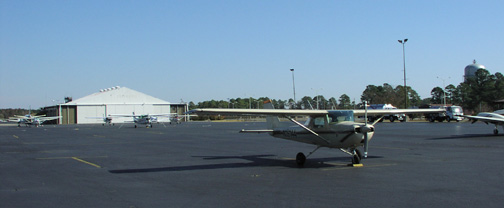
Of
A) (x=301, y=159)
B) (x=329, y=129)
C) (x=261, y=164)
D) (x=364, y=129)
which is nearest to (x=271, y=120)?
(x=261, y=164)

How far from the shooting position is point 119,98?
110875 millimetres

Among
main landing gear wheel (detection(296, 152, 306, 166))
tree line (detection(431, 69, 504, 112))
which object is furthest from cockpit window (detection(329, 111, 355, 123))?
tree line (detection(431, 69, 504, 112))

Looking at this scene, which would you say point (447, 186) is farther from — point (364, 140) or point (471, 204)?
point (364, 140)

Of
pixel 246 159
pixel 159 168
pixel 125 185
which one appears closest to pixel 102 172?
pixel 159 168

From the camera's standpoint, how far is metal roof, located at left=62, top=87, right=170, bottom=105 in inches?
4304

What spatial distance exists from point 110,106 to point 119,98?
333 centimetres

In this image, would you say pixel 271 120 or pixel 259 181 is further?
pixel 271 120

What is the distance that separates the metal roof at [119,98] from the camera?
359 ft

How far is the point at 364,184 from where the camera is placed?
10438 millimetres

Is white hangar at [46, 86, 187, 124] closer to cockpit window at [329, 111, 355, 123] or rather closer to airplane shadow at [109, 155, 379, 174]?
airplane shadow at [109, 155, 379, 174]

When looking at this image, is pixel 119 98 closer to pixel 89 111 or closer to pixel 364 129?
pixel 89 111

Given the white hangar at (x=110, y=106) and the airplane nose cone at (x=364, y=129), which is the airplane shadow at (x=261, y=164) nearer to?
the airplane nose cone at (x=364, y=129)

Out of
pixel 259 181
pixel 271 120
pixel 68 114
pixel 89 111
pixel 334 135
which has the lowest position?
pixel 259 181

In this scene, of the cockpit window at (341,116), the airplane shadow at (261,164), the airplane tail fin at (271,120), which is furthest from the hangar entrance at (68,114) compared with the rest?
the cockpit window at (341,116)
